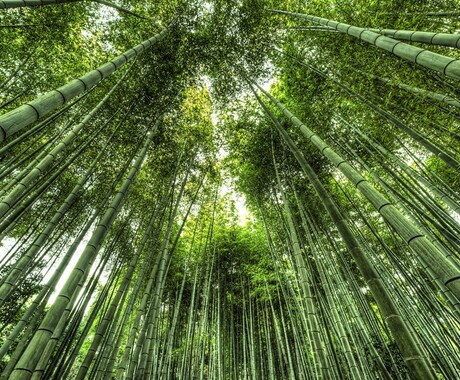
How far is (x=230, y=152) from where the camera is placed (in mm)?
5828

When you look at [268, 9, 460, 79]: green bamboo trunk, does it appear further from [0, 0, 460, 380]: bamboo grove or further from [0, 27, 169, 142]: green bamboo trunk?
[0, 27, 169, 142]: green bamboo trunk

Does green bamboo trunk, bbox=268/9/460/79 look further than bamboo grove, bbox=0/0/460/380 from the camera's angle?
No

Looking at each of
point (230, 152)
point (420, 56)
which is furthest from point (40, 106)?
point (230, 152)

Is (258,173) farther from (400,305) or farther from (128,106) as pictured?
(400,305)

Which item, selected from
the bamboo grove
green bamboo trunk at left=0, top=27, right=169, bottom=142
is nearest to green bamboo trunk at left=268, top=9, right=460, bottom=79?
the bamboo grove

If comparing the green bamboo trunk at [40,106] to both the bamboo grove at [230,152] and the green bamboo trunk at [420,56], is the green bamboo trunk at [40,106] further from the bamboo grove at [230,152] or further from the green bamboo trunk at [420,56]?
the green bamboo trunk at [420,56]

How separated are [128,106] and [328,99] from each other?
3.50m

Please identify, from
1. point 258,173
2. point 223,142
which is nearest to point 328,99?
point 258,173

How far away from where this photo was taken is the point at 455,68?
49.3 inches

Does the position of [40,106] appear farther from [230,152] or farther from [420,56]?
[230,152]

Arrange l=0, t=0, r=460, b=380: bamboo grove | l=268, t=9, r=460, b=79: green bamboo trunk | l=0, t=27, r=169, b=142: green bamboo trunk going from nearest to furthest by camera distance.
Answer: l=0, t=27, r=169, b=142: green bamboo trunk
l=268, t=9, r=460, b=79: green bamboo trunk
l=0, t=0, r=460, b=380: bamboo grove

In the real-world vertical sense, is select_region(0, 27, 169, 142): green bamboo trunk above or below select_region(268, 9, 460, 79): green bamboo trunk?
below

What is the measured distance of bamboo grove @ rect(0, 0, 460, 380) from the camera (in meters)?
2.07

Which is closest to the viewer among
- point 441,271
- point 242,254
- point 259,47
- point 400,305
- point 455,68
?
point 441,271
